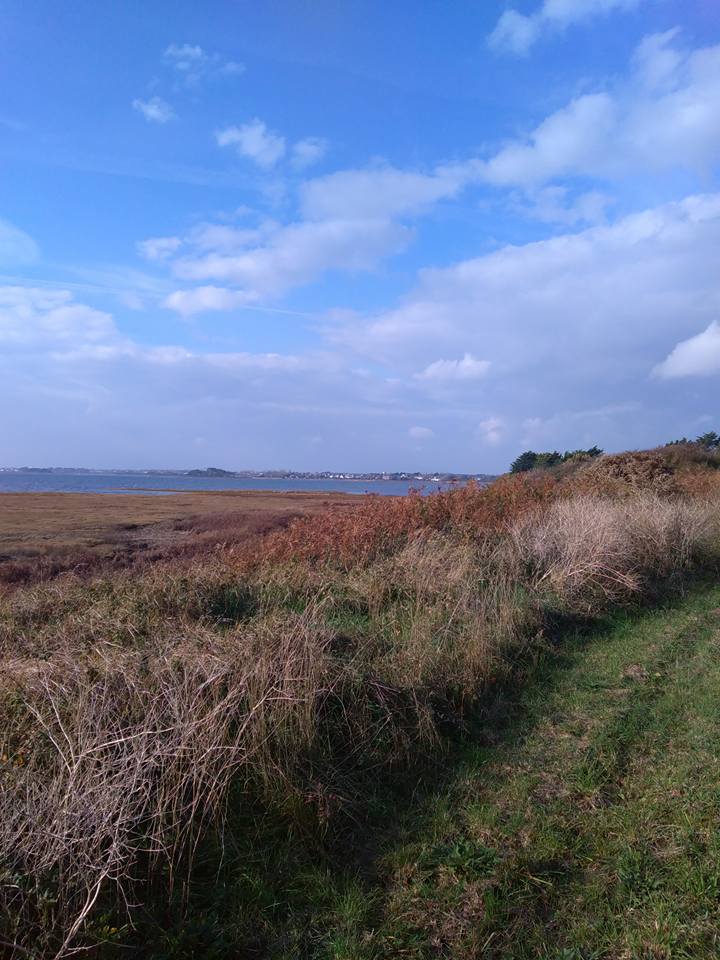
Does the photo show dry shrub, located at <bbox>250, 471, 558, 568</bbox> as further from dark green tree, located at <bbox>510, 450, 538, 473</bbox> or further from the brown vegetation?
dark green tree, located at <bbox>510, 450, 538, 473</bbox>

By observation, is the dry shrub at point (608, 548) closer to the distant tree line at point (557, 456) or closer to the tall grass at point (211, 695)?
the tall grass at point (211, 695)

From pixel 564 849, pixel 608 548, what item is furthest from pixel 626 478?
pixel 564 849

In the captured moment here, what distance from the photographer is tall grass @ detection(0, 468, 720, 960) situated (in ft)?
10.1

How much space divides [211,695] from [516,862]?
6.70 ft

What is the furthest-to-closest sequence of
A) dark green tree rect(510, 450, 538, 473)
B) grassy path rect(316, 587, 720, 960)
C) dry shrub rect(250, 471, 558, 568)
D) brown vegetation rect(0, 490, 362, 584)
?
dark green tree rect(510, 450, 538, 473)
brown vegetation rect(0, 490, 362, 584)
dry shrub rect(250, 471, 558, 568)
grassy path rect(316, 587, 720, 960)

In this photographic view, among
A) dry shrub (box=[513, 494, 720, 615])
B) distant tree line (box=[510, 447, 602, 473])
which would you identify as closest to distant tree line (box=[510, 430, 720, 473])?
distant tree line (box=[510, 447, 602, 473])

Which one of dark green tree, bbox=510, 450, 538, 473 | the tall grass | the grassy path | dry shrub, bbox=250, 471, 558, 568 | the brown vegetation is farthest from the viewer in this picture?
dark green tree, bbox=510, 450, 538, 473

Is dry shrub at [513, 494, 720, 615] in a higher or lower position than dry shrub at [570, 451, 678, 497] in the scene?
lower

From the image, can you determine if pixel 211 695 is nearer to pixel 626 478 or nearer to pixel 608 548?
pixel 608 548

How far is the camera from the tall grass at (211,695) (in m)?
3.08

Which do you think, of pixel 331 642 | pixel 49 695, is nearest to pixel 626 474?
pixel 331 642

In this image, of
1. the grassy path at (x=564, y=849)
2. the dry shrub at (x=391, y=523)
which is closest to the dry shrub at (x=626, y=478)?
the dry shrub at (x=391, y=523)

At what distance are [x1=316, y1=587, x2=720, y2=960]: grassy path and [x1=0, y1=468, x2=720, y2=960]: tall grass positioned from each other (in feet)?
1.78

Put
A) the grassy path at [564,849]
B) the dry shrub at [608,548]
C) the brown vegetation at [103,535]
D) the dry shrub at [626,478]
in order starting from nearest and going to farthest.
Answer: the grassy path at [564,849]
the dry shrub at [608,548]
the dry shrub at [626,478]
the brown vegetation at [103,535]
